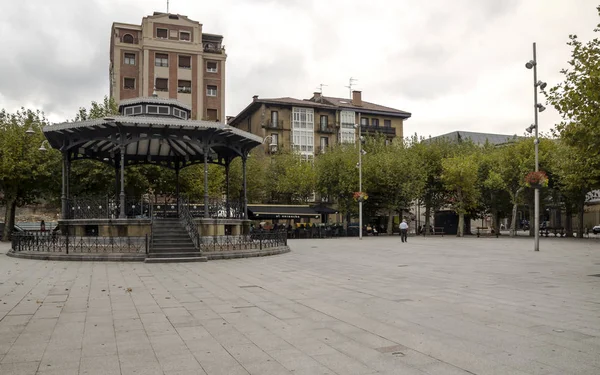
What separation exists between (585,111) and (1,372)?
14005mm

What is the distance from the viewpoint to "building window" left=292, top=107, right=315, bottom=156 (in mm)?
A: 66688

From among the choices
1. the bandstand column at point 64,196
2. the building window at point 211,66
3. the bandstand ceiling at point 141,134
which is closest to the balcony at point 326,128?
the building window at point 211,66

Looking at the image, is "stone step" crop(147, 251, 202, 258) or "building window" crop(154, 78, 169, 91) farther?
"building window" crop(154, 78, 169, 91)

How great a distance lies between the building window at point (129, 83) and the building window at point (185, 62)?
592 cm

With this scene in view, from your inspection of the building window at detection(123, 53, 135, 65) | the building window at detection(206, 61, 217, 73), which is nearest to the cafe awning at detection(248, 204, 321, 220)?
the building window at detection(206, 61, 217, 73)

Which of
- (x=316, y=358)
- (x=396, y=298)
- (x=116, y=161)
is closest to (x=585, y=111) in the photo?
(x=396, y=298)

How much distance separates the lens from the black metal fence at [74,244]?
19.9m

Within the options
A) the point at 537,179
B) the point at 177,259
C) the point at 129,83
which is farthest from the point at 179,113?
the point at 129,83

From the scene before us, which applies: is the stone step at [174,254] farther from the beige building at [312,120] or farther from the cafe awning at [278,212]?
the beige building at [312,120]

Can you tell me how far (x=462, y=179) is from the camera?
45.0 m

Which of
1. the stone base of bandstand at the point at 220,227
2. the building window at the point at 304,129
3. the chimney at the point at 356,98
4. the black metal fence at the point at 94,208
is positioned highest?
the chimney at the point at 356,98

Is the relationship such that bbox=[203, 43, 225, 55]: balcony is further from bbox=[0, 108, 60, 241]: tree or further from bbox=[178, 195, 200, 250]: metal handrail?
bbox=[178, 195, 200, 250]: metal handrail

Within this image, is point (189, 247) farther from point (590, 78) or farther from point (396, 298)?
point (590, 78)

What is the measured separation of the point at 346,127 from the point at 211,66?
19.8 m
